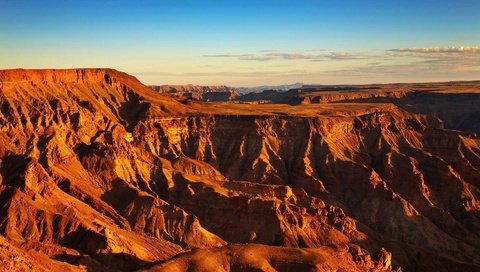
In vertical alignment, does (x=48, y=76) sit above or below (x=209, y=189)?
above

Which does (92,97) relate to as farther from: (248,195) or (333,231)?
(333,231)

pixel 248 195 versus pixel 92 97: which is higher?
pixel 92 97

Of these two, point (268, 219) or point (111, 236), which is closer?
point (111, 236)

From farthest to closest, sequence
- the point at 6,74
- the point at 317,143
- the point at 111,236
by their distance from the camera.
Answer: the point at 317,143 < the point at 6,74 < the point at 111,236

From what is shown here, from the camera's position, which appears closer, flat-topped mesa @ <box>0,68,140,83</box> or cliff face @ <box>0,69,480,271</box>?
cliff face @ <box>0,69,480,271</box>

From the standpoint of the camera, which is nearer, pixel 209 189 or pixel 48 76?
pixel 209 189

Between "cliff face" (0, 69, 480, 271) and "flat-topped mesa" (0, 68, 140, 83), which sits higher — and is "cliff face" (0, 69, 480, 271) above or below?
below

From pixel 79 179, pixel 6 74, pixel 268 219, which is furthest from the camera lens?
pixel 6 74

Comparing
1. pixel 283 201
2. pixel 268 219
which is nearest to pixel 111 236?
pixel 268 219
